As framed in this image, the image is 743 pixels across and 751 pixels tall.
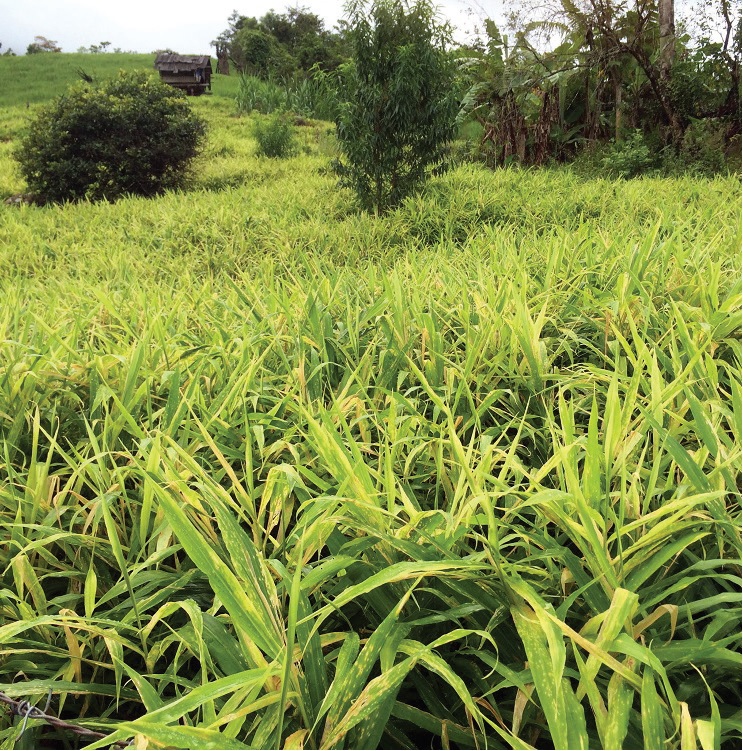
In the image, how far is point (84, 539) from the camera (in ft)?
3.01

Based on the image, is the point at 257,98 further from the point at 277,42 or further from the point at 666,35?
the point at 666,35

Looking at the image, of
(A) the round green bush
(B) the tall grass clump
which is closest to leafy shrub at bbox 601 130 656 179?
(A) the round green bush

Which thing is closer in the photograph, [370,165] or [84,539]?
[84,539]

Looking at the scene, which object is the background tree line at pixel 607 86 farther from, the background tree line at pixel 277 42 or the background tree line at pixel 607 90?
the background tree line at pixel 277 42

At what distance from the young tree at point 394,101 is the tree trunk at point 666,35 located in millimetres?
3520

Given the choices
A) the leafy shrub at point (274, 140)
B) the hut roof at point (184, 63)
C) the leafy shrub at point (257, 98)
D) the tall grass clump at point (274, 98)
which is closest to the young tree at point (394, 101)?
the leafy shrub at point (274, 140)

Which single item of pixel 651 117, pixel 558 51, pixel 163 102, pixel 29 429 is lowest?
pixel 29 429

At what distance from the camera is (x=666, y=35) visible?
22.4 feet

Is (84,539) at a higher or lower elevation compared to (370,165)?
lower

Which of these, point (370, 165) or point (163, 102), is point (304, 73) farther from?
point (370, 165)

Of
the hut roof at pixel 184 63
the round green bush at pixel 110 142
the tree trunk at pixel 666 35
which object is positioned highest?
the hut roof at pixel 184 63

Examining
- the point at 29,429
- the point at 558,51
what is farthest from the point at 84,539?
the point at 558,51

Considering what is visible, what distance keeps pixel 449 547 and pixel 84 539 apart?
23.8 inches

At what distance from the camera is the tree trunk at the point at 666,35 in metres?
6.82
